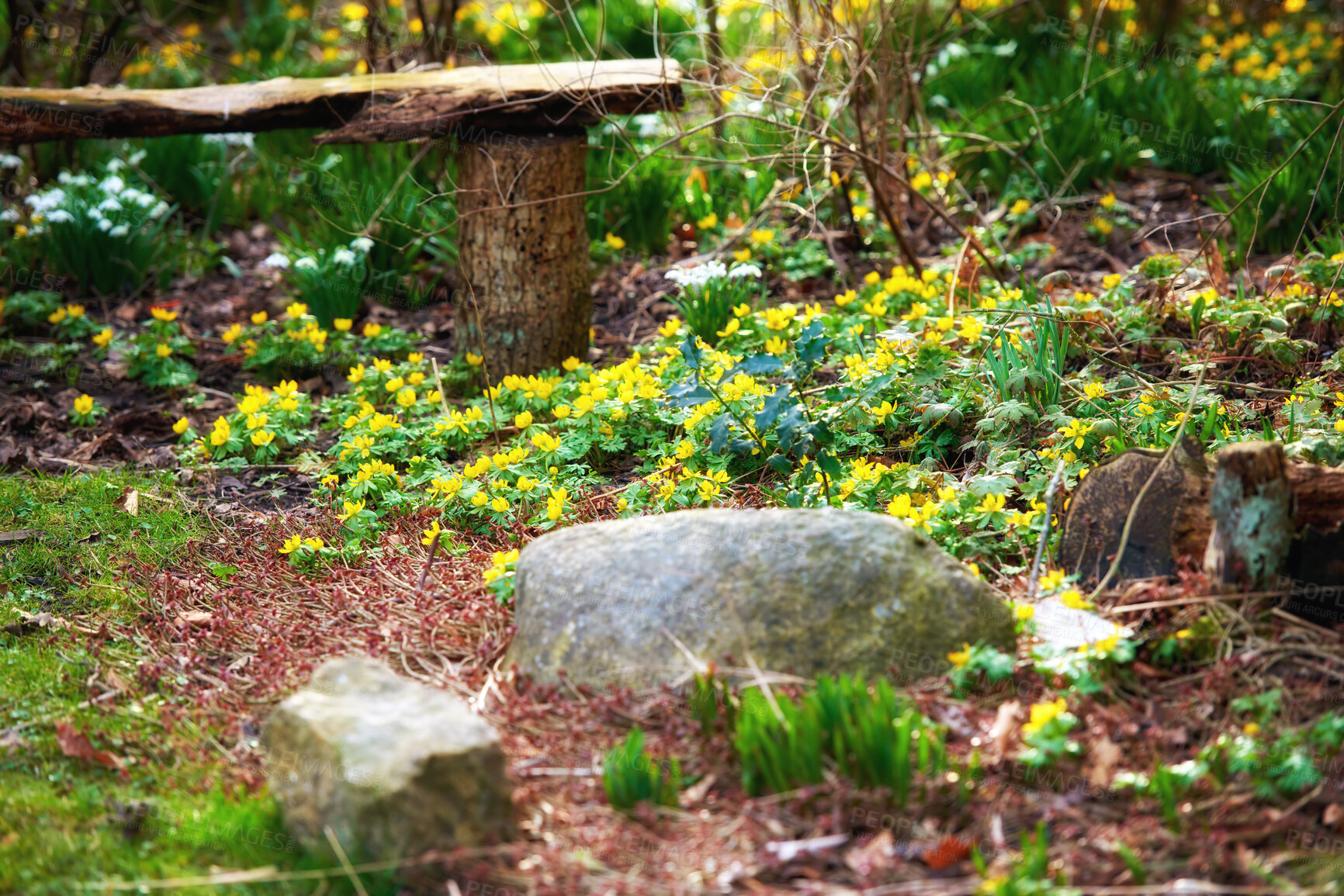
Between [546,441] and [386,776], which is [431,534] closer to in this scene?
[546,441]

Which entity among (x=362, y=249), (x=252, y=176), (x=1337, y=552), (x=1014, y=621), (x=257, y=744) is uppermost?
(x=252, y=176)

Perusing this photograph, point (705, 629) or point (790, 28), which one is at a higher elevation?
point (790, 28)

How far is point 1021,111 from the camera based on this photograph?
18.2ft

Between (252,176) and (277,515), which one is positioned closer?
(277,515)

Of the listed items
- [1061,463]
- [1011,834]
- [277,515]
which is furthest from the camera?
[277,515]

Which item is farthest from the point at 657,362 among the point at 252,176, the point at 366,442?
the point at 252,176

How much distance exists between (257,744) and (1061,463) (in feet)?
6.99

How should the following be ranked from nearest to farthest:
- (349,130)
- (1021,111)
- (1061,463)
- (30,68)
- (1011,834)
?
(1011,834)
(1061,463)
(349,130)
(1021,111)
(30,68)

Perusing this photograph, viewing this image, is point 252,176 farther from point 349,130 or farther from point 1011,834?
point 1011,834

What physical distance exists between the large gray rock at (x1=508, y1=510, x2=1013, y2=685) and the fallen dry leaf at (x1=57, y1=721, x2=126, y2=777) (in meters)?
0.92

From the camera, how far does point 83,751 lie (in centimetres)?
229

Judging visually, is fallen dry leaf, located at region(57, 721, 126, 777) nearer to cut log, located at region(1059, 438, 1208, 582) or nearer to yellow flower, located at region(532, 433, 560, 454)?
yellow flower, located at region(532, 433, 560, 454)

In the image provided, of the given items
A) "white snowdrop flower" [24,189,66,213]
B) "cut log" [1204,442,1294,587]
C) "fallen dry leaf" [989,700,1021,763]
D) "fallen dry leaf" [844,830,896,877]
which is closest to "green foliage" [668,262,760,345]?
"cut log" [1204,442,1294,587]

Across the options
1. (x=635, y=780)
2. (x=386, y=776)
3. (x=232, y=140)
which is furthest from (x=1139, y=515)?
(x=232, y=140)
